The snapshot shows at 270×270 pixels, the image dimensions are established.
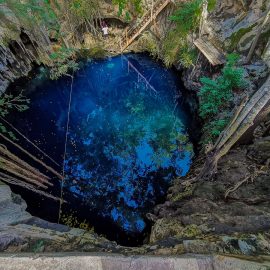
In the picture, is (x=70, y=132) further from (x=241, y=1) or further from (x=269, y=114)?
(x=241, y=1)

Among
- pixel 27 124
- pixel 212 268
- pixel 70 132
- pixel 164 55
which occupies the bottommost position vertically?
pixel 212 268

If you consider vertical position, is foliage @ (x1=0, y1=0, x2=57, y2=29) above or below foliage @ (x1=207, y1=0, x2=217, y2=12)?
above

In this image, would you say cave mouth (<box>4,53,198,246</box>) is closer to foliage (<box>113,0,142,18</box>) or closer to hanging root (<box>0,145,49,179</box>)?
hanging root (<box>0,145,49,179</box>)

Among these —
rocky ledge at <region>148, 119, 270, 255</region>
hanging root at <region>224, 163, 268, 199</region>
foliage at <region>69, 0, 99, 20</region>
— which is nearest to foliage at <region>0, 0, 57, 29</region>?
foliage at <region>69, 0, 99, 20</region>

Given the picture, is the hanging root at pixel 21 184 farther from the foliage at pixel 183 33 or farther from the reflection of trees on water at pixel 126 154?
the foliage at pixel 183 33

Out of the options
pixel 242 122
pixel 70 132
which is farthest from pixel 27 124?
pixel 242 122
